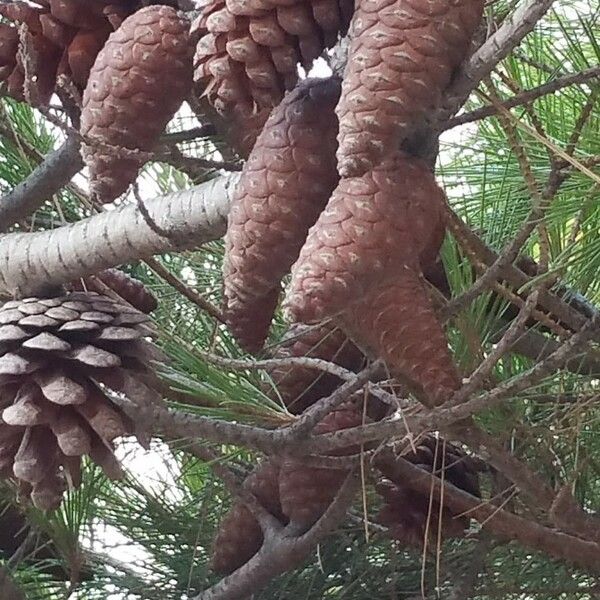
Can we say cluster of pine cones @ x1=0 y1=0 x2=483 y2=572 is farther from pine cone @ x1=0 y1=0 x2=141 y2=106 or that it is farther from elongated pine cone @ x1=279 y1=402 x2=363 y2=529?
elongated pine cone @ x1=279 y1=402 x2=363 y2=529

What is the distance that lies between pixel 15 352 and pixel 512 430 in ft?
0.90

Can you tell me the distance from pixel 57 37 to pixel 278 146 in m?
0.10

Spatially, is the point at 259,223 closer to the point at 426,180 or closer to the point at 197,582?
the point at 426,180

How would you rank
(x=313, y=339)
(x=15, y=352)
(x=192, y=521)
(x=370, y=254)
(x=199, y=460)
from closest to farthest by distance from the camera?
(x=370, y=254) → (x=15, y=352) → (x=313, y=339) → (x=199, y=460) → (x=192, y=521)

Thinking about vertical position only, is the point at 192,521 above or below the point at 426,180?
below

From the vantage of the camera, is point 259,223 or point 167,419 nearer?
point 259,223

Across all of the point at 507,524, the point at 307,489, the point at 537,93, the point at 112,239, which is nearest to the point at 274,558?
the point at 307,489

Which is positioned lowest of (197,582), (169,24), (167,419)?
(197,582)

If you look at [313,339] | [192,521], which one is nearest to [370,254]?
[313,339]

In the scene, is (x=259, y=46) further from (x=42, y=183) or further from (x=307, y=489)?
(x=307, y=489)

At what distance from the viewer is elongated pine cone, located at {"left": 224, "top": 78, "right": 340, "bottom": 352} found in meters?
0.26

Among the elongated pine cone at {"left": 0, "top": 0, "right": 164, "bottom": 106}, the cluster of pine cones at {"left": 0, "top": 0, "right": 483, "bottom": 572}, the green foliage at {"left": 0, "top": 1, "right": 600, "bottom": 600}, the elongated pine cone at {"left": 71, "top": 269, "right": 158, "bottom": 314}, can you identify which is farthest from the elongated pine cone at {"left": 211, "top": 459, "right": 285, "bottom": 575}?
the elongated pine cone at {"left": 0, "top": 0, "right": 164, "bottom": 106}

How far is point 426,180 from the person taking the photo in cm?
25

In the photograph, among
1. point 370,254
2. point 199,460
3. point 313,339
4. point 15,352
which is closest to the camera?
point 370,254
